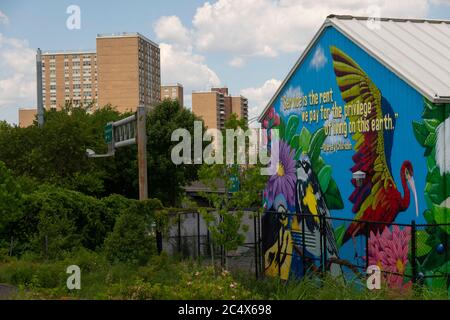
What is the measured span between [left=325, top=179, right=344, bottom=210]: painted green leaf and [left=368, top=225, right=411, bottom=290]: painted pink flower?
7.69ft

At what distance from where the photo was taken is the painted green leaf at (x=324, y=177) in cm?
2038

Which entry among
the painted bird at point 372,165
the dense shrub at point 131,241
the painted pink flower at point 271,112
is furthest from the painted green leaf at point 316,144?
the dense shrub at point 131,241

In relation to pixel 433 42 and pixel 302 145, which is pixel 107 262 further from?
pixel 433 42

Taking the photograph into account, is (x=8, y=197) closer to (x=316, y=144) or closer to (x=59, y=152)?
(x=316, y=144)

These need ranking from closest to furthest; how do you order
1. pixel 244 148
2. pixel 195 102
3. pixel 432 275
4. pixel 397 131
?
pixel 432 275 < pixel 397 131 < pixel 244 148 < pixel 195 102

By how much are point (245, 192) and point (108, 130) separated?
9.50 metres

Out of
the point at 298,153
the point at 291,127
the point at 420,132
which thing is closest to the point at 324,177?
the point at 298,153

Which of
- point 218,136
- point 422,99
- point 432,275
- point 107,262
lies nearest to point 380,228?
point 432,275

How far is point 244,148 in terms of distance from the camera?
18469mm

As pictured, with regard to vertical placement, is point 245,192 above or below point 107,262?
above

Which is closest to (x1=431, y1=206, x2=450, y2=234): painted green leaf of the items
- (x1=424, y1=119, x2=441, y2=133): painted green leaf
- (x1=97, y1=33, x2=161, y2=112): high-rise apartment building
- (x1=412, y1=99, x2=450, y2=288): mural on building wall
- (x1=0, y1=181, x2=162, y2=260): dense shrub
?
(x1=412, y1=99, x2=450, y2=288): mural on building wall

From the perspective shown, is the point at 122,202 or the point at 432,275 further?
the point at 122,202

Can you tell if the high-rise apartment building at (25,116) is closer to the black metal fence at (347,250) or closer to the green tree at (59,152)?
the green tree at (59,152)

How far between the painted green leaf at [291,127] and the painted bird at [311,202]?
1112 millimetres
